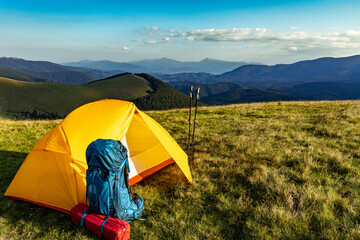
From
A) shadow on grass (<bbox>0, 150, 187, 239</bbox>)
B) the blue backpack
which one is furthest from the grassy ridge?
the blue backpack

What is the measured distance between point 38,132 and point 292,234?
1391cm

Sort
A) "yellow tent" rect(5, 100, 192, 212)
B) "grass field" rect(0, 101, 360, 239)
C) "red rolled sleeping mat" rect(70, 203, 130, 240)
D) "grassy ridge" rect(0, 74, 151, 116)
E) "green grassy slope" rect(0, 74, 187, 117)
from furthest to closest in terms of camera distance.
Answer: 1. "grassy ridge" rect(0, 74, 151, 116)
2. "green grassy slope" rect(0, 74, 187, 117)
3. "yellow tent" rect(5, 100, 192, 212)
4. "grass field" rect(0, 101, 360, 239)
5. "red rolled sleeping mat" rect(70, 203, 130, 240)

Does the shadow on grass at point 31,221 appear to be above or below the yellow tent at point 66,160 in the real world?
below

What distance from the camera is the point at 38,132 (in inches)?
476

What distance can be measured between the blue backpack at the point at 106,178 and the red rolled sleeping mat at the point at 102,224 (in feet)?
0.55

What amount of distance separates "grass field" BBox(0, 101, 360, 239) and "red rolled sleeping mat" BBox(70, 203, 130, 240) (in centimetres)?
31

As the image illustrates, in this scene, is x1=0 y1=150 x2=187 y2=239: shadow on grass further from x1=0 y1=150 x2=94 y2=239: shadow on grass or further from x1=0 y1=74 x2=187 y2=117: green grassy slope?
x1=0 y1=74 x2=187 y2=117: green grassy slope

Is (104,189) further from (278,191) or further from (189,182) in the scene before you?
(278,191)

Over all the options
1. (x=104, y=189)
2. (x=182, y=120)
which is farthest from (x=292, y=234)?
(x=182, y=120)

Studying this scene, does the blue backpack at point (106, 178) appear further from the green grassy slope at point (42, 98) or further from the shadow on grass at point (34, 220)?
the green grassy slope at point (42, 98)

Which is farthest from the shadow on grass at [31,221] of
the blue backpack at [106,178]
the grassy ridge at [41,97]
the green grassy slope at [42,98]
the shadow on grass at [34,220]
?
the grassy ridge at [41,97]

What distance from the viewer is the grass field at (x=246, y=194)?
15.4 feet

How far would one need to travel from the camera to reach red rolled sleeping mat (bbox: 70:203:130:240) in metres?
4.30

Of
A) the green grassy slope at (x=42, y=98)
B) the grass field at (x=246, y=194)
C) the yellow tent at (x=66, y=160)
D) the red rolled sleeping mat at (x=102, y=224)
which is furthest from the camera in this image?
the green grassy slope at (x=42, y=98)
